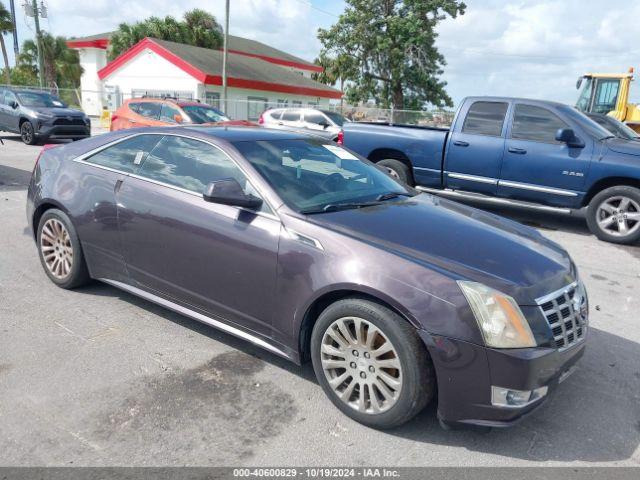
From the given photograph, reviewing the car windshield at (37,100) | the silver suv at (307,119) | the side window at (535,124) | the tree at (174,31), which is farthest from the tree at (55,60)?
the side window at (535,124)

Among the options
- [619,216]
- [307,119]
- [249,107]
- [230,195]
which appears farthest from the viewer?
[249,107]

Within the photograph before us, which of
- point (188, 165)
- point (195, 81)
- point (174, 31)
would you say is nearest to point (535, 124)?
point (188, 165)

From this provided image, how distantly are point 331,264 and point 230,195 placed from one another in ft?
2.60

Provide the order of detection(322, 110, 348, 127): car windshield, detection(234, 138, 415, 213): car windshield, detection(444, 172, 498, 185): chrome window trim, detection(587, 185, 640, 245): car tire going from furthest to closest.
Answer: detection(322, 110, 348, 127): car windshield < detection(444, 172, 498, 185): chrome window trim < detection(587, 185, 640, 245): car tire < detection(234, 138, 415, 213): car windshield

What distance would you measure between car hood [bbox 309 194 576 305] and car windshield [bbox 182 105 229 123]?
1092 cm

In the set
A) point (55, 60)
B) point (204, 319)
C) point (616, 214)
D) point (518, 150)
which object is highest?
point (55, 60)

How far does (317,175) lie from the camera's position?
12.6 ft

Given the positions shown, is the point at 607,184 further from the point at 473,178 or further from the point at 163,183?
the point at 163,183

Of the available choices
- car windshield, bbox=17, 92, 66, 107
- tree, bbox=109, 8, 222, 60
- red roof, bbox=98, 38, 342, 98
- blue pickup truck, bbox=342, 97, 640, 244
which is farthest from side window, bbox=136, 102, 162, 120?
tree, bbox=109, 8, 222, 60

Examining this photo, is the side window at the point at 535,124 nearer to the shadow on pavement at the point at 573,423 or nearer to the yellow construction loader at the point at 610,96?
the shadow on pavement at the point at 573,423

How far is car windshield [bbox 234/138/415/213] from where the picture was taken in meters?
3.51

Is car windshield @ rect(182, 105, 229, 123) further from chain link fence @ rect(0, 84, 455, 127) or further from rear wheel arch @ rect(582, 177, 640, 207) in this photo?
rear wheel arch @ rect(582, 177, 640, 207)

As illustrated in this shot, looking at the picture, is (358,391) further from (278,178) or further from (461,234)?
(278,178)

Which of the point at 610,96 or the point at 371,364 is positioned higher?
the point at 610,96
